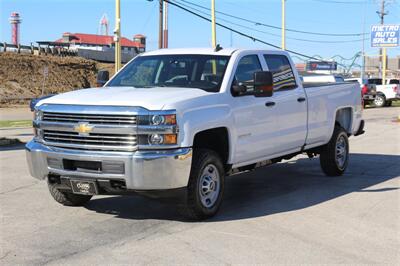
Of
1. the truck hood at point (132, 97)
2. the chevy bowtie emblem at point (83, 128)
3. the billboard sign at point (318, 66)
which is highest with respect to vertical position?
the billboard sign at point (318, 66)

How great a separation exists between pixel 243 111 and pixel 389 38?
2604 cm

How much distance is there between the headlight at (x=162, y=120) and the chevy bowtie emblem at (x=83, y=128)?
2.28 feet

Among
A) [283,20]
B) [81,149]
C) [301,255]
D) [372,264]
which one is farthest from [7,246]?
[283,20]

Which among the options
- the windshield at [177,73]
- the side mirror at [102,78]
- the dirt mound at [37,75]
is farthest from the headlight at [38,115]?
the dirt mound at [37,75]

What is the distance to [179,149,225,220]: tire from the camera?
6.20m

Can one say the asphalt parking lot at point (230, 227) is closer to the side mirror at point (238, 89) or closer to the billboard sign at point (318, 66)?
the side mirror at point (238, 89)

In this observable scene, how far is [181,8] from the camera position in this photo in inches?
1348

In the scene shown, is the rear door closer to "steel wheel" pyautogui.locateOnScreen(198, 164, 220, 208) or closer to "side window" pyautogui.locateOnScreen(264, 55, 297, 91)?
"side window" pyautogui.locateOnScreen(264, 55, 297, 91)

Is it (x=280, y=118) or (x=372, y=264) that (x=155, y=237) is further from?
(x=280, y=118)

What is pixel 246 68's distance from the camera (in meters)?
7.43

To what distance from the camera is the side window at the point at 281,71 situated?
26.1ft

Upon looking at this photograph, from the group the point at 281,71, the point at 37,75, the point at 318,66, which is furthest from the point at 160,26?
the point at 318,66

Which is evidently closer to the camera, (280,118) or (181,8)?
(280,118)

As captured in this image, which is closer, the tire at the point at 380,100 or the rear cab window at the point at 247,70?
the rear cab window at the point at 247,70
